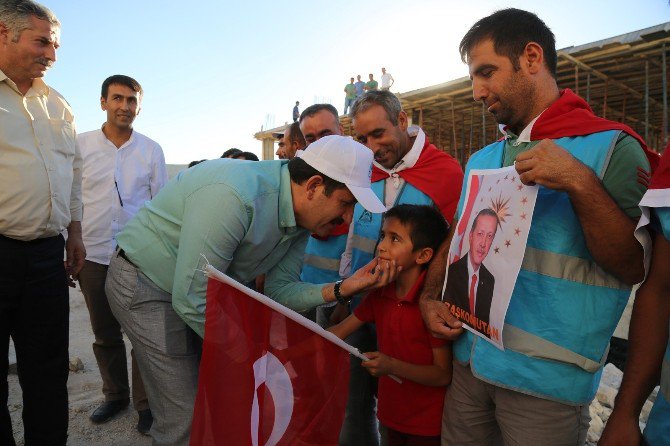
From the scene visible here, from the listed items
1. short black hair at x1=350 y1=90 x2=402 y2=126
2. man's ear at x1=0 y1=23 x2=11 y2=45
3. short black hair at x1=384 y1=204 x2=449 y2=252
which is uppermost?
man's ear at x1=0 y1=23 x2=11 y2=45

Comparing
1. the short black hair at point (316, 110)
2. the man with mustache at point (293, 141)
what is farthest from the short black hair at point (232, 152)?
the short black hair at point (316, 110)

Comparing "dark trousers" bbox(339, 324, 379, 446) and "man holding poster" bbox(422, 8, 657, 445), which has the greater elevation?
"man holding poster" bbox(422, 8, 657, 445)

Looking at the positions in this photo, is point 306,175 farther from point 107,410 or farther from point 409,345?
point 107,410

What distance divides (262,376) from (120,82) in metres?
Answer: 3.28

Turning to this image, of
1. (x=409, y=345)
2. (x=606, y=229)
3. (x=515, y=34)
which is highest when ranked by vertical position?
(x=515, y=34)

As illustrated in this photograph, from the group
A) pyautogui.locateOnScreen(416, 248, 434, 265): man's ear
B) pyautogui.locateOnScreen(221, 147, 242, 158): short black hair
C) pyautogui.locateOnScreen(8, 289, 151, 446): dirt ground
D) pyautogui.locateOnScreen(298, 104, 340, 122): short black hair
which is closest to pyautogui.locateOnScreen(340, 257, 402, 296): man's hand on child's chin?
pyautogui.locateOnScreen(416, 248, 434, 265): man's ear

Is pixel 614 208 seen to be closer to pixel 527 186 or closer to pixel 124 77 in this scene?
pixel 527 186

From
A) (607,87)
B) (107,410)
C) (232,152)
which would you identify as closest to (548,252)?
(107,410)

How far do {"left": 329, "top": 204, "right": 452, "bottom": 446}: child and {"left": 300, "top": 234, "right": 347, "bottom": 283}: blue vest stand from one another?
0.71m

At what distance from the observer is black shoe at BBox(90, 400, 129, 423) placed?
3.61 m

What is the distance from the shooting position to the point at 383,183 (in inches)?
118

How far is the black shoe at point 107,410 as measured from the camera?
142 inches

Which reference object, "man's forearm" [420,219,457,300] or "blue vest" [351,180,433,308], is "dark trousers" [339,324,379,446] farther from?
"man's forearm" [420,219,457,300]

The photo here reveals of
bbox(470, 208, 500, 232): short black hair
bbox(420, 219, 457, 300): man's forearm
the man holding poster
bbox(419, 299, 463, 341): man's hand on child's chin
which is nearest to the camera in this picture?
the man holding poster
